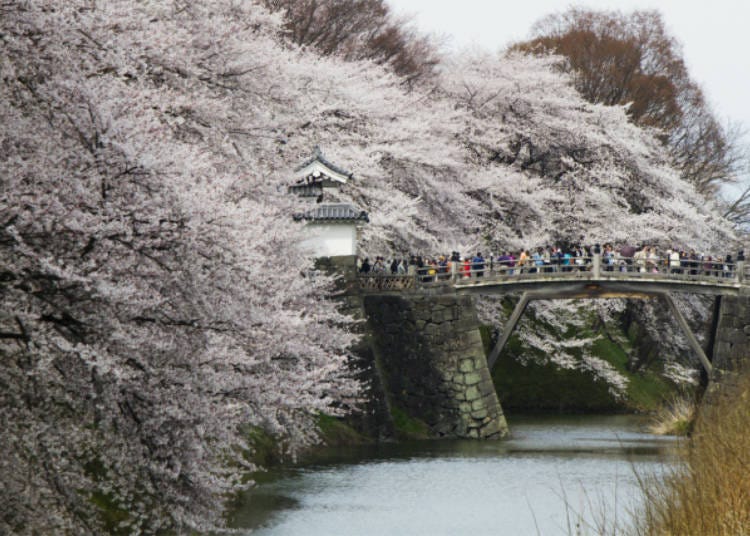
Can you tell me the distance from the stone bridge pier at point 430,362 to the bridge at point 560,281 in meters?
0.48

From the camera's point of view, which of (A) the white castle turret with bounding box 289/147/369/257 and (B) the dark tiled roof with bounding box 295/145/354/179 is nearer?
(B) the dark tiled roof with bounding box 295/145/354/179

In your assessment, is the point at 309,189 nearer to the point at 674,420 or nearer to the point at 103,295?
the point at 674,420

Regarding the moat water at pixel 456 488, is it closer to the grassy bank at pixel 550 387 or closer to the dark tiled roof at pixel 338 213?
the dark tiled roof at pixel 338 213

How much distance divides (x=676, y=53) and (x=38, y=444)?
140 ft

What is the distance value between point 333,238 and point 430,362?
4.94 metres

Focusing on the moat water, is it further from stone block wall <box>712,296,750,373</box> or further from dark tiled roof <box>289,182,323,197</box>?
dark tiled roof <box>289,182,323,197</box>

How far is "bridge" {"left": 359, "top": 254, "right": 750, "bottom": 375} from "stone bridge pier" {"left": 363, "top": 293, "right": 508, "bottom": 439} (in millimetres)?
476

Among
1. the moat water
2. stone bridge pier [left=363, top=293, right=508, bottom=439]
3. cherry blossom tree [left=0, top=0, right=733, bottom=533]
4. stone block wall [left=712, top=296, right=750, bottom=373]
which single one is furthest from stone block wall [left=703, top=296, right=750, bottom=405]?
cherry blossom tree [left=0, top=0, right=733, bottom=533]

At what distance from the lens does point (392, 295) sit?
107 ft

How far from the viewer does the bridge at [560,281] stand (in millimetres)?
33250

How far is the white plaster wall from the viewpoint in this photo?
98.3ft

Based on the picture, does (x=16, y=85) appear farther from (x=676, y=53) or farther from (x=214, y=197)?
(x=676, y=53)

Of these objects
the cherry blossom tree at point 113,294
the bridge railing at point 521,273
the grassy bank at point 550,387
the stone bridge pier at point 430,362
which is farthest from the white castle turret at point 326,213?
the cherry blossom tree at point 113,294

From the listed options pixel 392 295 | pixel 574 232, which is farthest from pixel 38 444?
pixel 574 232
